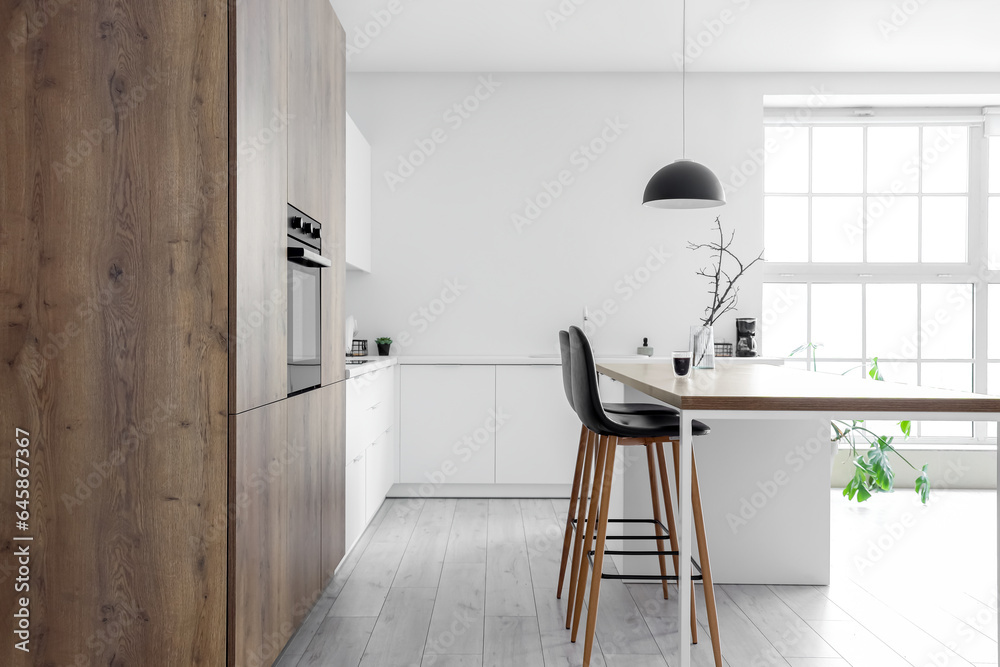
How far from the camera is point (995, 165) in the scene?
4.98m

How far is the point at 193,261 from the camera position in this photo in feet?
5.42

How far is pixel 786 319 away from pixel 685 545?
3672 mm

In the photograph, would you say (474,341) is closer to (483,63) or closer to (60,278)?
(483,63)

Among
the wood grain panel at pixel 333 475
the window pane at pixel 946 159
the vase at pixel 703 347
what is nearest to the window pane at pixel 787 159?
the window pane at pixel 946 159

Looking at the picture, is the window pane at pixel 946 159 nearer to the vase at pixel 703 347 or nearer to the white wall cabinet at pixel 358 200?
the vase at pixel 703 347

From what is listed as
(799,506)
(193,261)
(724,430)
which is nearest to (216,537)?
(193,261)

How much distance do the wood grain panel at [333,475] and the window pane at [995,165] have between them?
4.77 meters

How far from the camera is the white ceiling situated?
3.86 meters

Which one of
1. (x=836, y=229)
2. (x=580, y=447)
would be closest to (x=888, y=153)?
(x=836, y=229)

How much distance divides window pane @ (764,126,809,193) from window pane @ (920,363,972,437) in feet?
5.17

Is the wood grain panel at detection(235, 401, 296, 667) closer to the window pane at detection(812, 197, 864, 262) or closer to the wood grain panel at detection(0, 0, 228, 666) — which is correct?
the wood grain panel at detection(0, 0, 228, 666)

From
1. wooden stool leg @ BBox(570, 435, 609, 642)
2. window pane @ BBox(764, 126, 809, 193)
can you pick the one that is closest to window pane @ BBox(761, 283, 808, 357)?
window pane @ BBox(764, 126, 809, 193)

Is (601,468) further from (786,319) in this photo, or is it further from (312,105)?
(786,319)

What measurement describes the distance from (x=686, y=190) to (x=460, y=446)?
2.07m
